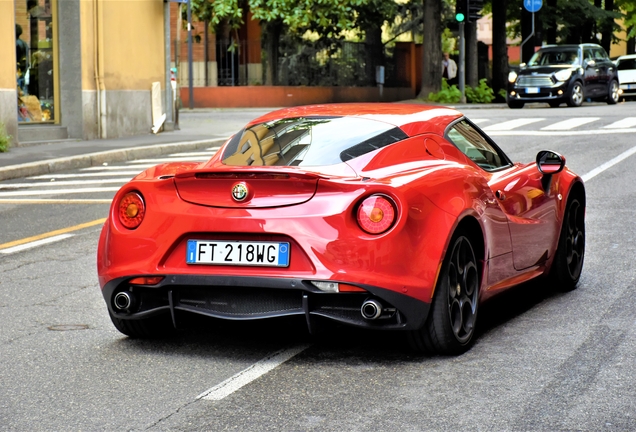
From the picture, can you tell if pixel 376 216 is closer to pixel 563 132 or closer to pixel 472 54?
pixel 563 132

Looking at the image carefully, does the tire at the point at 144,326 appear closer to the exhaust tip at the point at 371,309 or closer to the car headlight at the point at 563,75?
the exhaust tip at the point at 371,309

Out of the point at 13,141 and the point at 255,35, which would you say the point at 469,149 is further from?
the point at 255,35

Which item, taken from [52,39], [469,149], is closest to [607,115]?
[52,39]

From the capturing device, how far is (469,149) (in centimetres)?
627

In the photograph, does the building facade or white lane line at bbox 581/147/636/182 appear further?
the building facade

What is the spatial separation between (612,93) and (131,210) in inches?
1207

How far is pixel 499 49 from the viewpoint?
129 feet

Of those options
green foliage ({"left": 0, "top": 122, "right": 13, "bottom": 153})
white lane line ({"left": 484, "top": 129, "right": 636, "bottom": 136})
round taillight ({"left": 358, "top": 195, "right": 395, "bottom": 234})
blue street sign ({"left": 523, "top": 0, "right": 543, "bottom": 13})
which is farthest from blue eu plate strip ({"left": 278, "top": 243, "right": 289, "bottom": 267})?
blue street sign ({"left": 523, "top": 0, "right": 543, "bottom": 13})

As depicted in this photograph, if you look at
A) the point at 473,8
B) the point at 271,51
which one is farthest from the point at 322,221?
the point at 271,51

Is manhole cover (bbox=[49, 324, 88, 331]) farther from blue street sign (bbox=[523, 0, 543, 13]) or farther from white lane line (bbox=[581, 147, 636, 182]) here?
blue street sign (bbox=[523, 0, 543, 13])

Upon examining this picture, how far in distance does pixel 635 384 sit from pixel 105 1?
18688 millimetres

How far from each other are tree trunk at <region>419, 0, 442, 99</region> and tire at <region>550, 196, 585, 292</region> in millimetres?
31376

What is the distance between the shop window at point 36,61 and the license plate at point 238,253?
16.4m

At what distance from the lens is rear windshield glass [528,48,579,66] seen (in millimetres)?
32625
